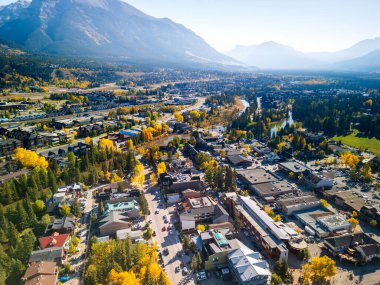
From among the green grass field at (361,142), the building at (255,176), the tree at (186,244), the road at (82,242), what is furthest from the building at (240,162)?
the green grass field at (361,142)

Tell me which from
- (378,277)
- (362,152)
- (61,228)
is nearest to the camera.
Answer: (378,277)

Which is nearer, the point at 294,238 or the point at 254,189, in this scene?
the point at 294,238

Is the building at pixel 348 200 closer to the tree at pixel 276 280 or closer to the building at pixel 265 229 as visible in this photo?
the building at pixel 265 229

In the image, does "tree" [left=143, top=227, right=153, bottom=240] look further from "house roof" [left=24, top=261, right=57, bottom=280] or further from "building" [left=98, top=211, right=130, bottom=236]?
"house roof" [left=24, top=261, right=57, bottom=280]

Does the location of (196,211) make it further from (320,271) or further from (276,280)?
(320,271)

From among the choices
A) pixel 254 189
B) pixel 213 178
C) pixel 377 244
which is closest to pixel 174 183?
pixel 213 178

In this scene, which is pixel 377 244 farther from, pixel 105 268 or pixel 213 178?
pixel 105 268

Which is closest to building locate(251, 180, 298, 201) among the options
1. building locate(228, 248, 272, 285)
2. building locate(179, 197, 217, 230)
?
building locate(179, 197, 217, 230)
